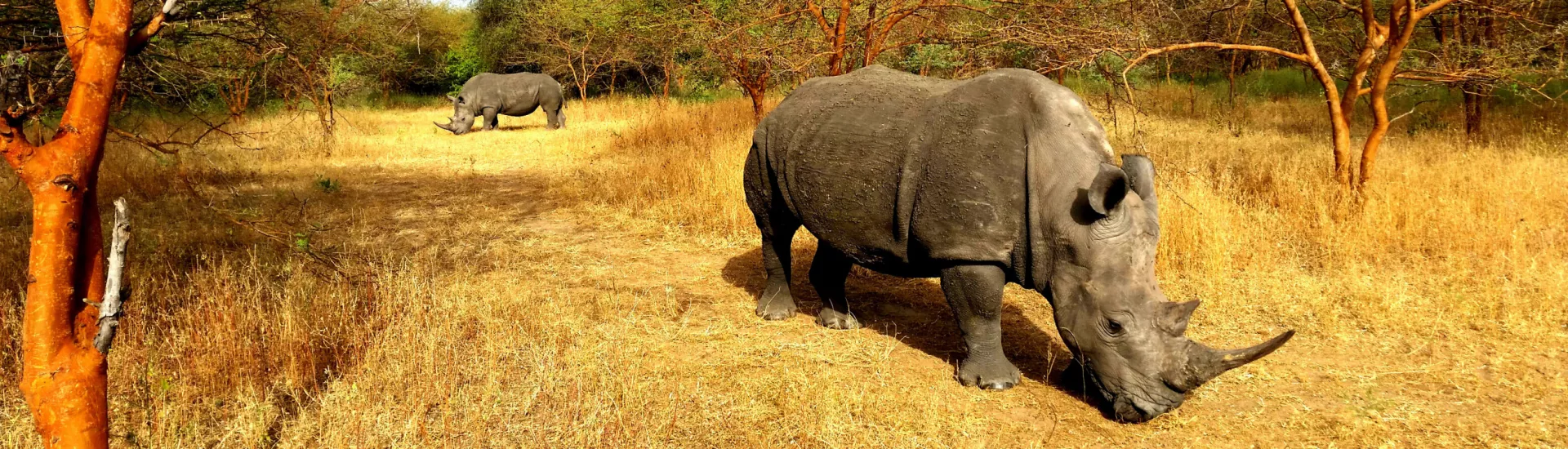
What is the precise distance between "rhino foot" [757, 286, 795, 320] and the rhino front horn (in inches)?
109

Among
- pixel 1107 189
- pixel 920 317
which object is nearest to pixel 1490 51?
pixel 920 317

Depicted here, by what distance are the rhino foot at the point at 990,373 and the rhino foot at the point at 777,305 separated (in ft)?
5.23

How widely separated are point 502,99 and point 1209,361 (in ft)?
61.8

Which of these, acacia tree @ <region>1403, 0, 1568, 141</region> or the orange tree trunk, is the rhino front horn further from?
acacia tree @ <region>1403, 0, 1568, 141</region>

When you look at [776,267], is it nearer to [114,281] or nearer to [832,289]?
[832,289]

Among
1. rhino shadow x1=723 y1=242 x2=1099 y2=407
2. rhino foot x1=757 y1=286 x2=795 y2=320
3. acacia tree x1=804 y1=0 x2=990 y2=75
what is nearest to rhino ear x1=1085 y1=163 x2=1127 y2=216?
rhino shadow x1=723 y1=242 x2=1099 y2=407

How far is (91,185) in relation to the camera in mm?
2840

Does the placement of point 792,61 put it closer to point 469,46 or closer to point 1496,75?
point 1496,75

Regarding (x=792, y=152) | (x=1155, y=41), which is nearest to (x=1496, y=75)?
(x=1155, y=41)

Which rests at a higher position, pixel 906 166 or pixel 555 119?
pixel 906 166

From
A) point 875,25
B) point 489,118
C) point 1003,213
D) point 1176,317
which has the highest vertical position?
point 875,25

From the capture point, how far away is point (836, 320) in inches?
231

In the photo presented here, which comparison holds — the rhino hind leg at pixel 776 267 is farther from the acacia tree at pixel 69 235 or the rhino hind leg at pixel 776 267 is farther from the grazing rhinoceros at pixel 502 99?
the grazing rhinoceros at pixel 502 99

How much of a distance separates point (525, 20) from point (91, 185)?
27420 mm
